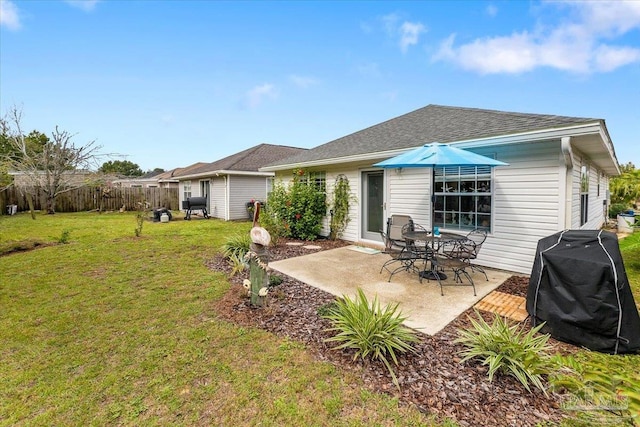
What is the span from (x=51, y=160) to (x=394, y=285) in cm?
2024

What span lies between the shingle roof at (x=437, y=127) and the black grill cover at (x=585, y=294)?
2386 mm

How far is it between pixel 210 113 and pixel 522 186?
1458 cm

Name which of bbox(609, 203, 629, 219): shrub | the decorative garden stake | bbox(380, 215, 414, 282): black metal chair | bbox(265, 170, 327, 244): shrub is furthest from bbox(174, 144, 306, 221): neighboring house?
bbox(609, 203, 629, 219): shrub

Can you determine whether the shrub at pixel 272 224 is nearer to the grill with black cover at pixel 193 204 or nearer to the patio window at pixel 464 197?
the patio window at pixel 464 197

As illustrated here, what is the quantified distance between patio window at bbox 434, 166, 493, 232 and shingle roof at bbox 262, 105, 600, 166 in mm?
707

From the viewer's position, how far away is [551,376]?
7.47 feet


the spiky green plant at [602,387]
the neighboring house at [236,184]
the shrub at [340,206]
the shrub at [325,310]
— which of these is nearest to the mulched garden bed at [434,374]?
the shrub at [325,310]

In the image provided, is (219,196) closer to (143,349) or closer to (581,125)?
(143,349)

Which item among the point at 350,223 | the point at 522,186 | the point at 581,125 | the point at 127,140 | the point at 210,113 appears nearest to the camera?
the point at 581,125

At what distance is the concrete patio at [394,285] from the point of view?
3.68 meters

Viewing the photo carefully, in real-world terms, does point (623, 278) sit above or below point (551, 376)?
above

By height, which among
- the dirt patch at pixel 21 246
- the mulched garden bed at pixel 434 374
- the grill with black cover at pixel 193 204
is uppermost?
the grill with black cover at pixel 193 204

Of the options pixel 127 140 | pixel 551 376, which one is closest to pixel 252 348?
pixel 551 376

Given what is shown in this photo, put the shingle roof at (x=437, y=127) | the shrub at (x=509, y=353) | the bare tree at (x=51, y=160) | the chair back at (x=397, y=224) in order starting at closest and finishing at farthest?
the shrub at (x=509, y=353), the shingle roof at (x=437, y=127), the chair back at (x=397, y=224), the bare tree at (x=51, y=160)
